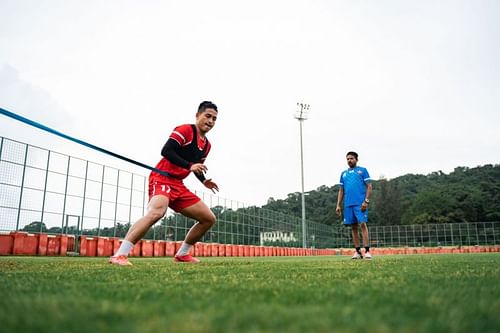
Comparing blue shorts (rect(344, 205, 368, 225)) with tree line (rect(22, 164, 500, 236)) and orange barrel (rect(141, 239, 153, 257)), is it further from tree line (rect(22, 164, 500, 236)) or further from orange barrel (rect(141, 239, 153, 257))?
tree line (rect(22, 164, 500, 236))

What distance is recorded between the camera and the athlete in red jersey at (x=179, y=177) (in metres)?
4.95

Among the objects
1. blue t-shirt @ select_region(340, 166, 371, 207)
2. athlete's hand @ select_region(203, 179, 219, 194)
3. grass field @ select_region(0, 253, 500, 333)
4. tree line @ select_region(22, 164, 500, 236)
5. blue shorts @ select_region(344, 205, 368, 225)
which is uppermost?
tree line @ select_region(22, 164, 500, 236)

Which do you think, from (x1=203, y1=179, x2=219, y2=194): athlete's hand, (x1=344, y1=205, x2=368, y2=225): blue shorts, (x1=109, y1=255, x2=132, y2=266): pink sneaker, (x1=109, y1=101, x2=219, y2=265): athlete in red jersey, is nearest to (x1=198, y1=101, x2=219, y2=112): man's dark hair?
(x1=109, y1=101, x2=219, y2=265): athlete in red jersey

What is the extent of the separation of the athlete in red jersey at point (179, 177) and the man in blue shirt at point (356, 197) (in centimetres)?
372

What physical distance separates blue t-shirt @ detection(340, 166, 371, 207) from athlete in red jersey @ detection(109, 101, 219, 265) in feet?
12.3

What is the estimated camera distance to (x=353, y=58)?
65.5 feet

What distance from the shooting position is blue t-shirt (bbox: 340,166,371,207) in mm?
8375

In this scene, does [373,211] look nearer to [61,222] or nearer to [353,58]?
[353,58]

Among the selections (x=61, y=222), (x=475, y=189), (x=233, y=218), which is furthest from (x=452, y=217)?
(x=61, y=222)

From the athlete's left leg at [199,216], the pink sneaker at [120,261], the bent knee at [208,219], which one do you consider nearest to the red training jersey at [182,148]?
the athlete's left leg at [199,216]

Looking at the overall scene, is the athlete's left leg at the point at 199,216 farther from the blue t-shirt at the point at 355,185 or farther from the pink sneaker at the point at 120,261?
the blue t-shirt at the point at 355,185

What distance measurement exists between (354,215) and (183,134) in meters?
4.57

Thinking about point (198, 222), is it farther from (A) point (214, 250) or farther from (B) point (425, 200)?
(B) point (425, 200)

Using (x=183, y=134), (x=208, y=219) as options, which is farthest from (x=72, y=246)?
(x=183, y=134)
